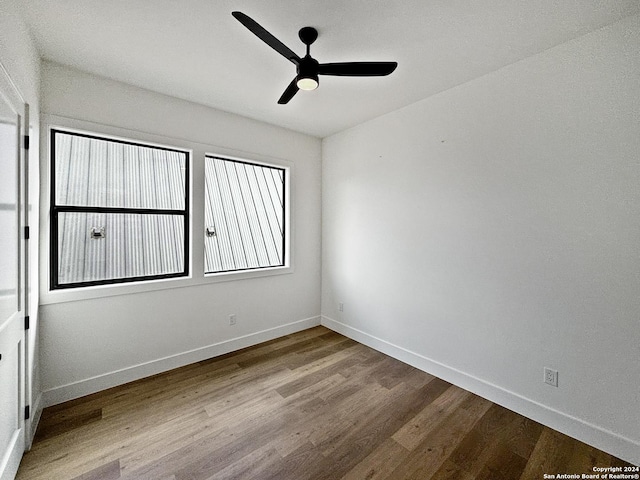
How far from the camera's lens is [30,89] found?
1869 mm

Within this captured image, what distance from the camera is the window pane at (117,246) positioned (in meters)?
2.38

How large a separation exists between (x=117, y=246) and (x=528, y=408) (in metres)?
3.79

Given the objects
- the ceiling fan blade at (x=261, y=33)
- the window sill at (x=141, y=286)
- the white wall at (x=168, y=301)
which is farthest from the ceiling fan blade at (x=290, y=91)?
the window sill at (x=141, y=286)

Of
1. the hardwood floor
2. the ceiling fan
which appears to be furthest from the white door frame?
the ceiling fan

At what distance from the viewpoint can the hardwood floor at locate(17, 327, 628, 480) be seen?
166 centimetres

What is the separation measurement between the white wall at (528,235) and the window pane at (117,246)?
231cm

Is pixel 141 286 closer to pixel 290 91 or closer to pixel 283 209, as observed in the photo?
pixel 283 209

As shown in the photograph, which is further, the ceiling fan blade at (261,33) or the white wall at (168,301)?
the white wall at (168,301)

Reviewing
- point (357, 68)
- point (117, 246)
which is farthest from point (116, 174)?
point (357, 68)

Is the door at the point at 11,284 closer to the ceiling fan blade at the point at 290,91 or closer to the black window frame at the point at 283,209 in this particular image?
the ceiling fan blade at the point at 290,91

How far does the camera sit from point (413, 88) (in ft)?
8.46

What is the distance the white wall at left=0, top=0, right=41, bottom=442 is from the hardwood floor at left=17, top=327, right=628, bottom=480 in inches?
15.7

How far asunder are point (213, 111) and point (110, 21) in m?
1.26

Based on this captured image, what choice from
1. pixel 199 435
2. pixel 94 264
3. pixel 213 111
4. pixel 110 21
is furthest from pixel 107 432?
pixel 213 111
